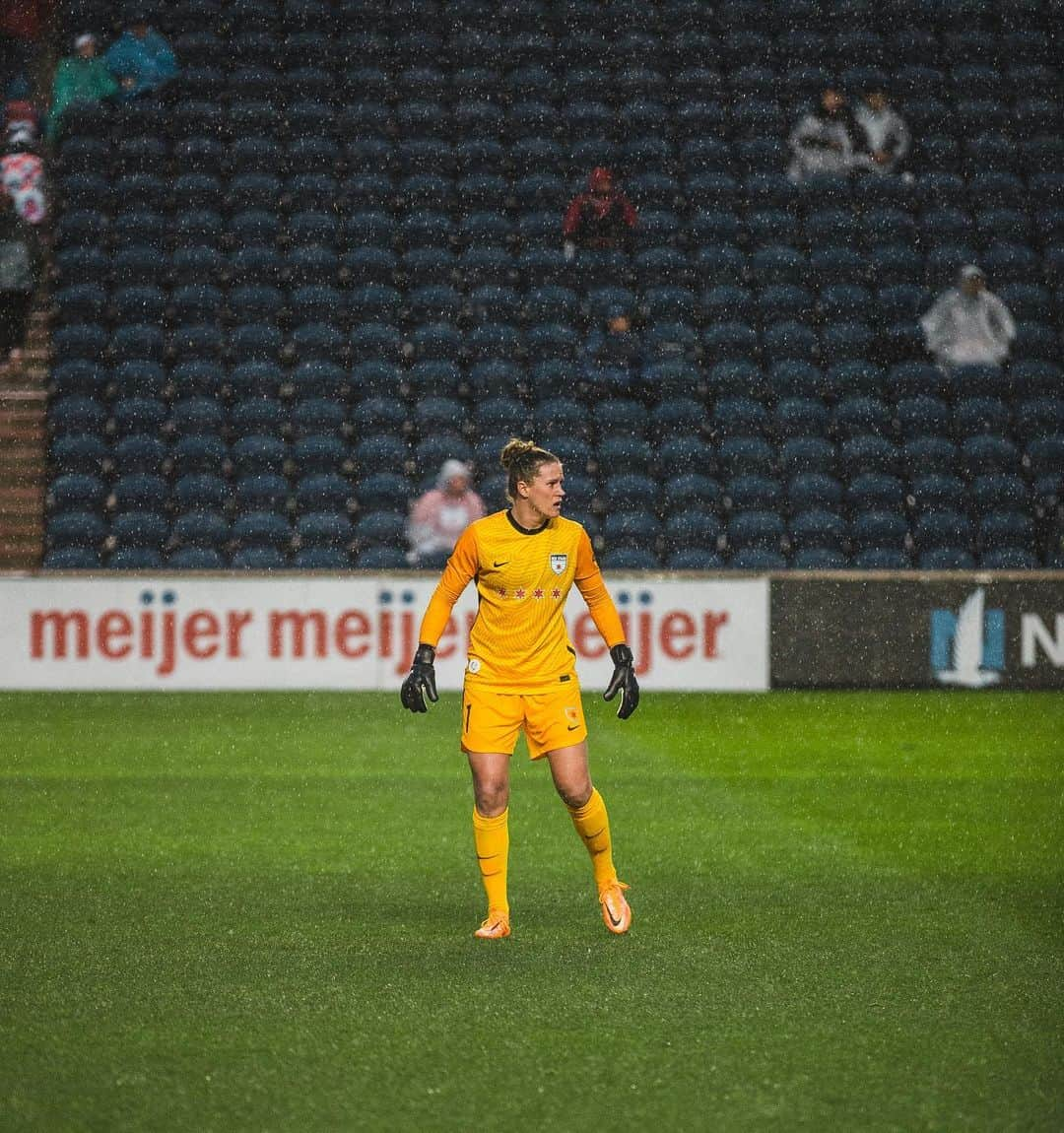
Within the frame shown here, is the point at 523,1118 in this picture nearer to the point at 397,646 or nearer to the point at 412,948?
the point at 412,948

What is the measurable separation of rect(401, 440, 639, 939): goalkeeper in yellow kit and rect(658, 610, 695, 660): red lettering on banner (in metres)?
8.51

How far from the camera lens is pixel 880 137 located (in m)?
19.7

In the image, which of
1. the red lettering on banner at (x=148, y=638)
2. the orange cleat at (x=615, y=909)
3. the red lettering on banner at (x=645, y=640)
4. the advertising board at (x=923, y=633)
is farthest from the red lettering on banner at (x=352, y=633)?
the orange cleat at (x=615, y=909)

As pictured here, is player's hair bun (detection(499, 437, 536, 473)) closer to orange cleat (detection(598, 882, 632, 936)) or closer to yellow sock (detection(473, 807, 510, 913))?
yellow sock (detection(473, 807, 510, 913))

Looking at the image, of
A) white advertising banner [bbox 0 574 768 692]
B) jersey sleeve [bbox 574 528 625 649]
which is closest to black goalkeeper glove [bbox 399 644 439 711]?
jersey sleeve [bbox 574 528 625 649]

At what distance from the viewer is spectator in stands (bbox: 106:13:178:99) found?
20.1 metres

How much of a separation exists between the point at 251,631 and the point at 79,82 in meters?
8.56

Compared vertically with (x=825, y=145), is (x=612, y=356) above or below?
below

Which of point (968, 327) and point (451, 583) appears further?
point (968, 327)

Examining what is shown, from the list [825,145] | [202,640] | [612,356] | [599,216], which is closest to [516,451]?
[202,640]

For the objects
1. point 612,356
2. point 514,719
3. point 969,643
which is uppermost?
point 612,356

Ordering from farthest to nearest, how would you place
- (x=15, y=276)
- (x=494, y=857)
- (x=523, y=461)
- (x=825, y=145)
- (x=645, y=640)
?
1. (x=825, y=145)
2. (x=15, y=276)
3. (x=645, y=640)
4. (x=494, y=857)
5. (x=523, y=461)

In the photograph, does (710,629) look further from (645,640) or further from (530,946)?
(530,946)

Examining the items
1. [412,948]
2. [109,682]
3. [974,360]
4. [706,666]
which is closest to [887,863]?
[412,948]
